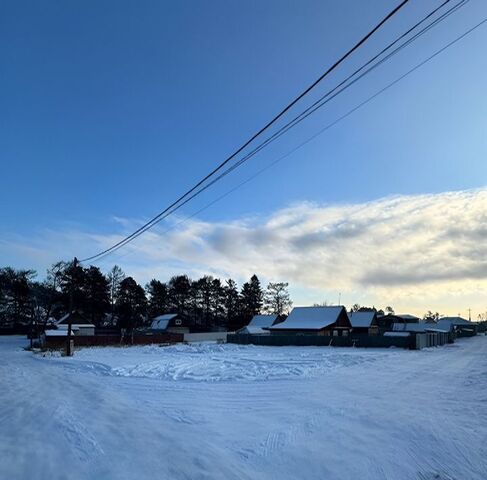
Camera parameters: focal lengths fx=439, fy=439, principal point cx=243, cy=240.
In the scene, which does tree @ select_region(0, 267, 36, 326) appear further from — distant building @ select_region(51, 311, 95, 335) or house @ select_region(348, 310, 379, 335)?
house @ select_region(348, 310, 379, 335)

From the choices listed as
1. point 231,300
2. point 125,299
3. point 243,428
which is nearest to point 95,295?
point 125,299

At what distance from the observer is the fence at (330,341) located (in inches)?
1655

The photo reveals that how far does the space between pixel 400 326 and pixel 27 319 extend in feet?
242

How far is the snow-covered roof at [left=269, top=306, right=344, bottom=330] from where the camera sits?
57562mm

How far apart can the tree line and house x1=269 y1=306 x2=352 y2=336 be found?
97.0 ft

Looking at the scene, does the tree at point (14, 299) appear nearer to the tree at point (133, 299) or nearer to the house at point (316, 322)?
the tree at point (133, 299)

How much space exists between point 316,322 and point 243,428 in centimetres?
5022

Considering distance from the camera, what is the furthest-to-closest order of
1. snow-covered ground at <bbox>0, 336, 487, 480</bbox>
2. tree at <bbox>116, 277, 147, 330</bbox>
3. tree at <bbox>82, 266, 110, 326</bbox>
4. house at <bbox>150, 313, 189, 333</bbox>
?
tree at <bbox>116, 277, 147, 330</bbox> < tree at <bbox>82, 266, 110, 326</bbox> < house at <bbox>150, 313, 189, 333</bbox> < snow-covered ground at <bbox>0, 336, 487, 480</bbox>

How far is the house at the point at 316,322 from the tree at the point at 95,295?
144ft

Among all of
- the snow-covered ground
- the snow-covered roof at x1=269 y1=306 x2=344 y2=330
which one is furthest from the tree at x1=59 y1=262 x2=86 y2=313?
the snow-covered ground

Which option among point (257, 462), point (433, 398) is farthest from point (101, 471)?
point (433, 398)

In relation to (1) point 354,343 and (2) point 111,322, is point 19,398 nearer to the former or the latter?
(1) point 354,343

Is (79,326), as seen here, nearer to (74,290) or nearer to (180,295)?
(74,290)

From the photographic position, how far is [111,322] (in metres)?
97.4
